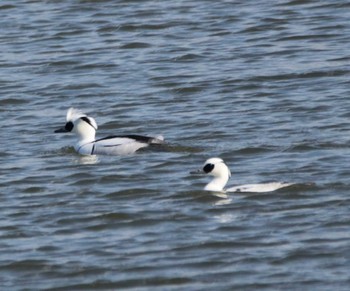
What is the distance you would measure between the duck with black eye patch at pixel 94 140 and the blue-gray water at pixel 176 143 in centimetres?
13

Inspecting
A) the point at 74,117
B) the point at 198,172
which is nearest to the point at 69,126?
the point at 74,117

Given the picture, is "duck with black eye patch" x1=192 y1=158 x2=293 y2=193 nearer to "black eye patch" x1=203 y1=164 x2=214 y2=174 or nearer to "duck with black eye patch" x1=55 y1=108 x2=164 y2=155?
"black eye patch" x1=203 y1=164 x2=214 y2=174

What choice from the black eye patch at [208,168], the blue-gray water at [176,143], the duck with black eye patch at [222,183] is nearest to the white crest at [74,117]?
the blue-gray water at [176,143]

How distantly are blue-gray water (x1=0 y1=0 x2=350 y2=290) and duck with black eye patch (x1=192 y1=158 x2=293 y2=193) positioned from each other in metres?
0.07

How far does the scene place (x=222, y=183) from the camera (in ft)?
49.9

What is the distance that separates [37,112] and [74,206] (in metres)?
5.31

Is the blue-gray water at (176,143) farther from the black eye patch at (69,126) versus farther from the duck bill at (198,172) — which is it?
the black eye patch at (69,126)

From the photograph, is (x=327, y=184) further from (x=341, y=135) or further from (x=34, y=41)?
(x=34, y=41)

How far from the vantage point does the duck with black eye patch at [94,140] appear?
1733 centimetres

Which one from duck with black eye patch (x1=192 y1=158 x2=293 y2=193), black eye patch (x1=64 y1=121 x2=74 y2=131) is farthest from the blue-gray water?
black eye patch (x1=64 y1=121 x2=74 y2=131)

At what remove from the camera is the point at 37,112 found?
20062mm

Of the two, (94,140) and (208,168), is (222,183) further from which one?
(94,140)

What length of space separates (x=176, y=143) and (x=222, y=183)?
2.57 metres

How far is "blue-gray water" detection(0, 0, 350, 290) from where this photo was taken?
12.8 m
